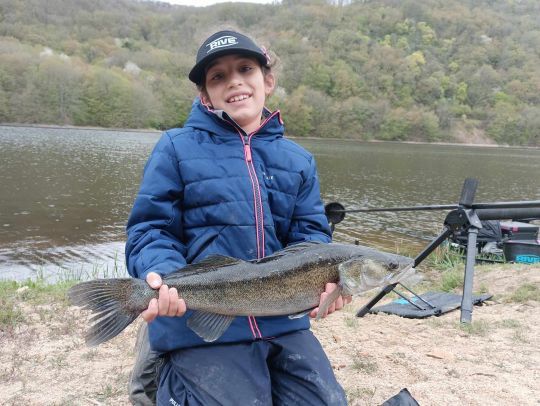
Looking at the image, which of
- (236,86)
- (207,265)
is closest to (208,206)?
(207,265)

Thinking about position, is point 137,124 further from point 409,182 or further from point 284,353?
point 284,353

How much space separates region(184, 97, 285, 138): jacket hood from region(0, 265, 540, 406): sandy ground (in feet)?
7.41

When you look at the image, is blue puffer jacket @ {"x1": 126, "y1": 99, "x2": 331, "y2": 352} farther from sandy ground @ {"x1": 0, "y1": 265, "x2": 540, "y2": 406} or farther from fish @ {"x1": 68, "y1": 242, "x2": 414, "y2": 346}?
sandy ground @ {"x1": 0, "y1": 265, "x2": 540, "y2": 406}

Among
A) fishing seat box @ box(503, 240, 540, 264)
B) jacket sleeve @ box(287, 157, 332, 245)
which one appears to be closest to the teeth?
jacket sleeve @ box(287, 157, 332, 245)

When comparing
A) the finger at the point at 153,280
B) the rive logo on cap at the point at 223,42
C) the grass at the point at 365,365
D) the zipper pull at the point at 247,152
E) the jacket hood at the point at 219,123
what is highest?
the rive logo on cap at the point at 223,42

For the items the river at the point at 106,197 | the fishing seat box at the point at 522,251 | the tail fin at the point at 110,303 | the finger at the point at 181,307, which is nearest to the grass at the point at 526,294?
the fishing seat box at the point at 522,251

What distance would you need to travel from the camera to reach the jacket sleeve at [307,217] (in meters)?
3.50

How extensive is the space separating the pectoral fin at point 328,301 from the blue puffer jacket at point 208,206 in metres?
0.42

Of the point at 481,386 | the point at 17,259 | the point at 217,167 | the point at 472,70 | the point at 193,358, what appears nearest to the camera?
the point at 193,358

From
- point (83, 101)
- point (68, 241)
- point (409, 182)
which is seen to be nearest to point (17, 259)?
point (68, 241)

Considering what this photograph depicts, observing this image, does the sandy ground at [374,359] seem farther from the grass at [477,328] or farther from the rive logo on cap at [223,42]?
the rive logo on cap at [223,42]

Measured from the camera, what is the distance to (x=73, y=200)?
78.2 feet

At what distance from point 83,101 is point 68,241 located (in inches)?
3270

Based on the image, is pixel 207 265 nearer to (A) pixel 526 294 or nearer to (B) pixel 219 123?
(B) pixel 219 123
